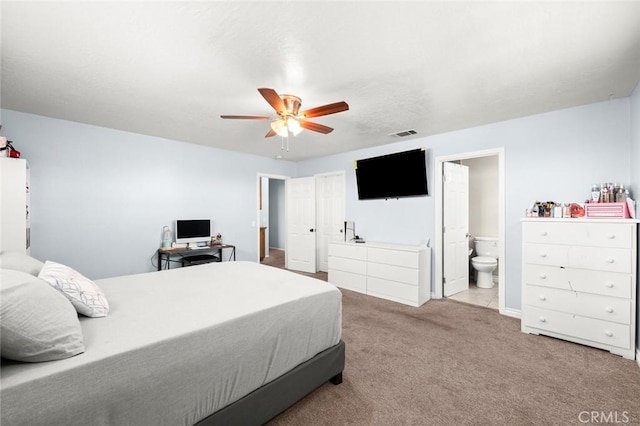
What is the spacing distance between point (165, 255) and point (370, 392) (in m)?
3.87

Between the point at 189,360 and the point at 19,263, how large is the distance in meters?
1.42

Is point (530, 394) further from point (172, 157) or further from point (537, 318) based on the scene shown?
point (172, 157)

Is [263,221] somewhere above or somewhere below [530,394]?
above

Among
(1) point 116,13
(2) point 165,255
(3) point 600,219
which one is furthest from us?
(2) point 165,255

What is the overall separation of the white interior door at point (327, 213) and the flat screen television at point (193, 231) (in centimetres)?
231

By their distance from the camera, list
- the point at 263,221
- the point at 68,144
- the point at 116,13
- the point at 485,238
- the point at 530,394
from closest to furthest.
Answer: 1. the point at 116,13
2. the point at 530,394
3. the point at 68,144
4. the point at 485,238
5. the point at 263,221

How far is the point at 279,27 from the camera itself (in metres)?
1.80

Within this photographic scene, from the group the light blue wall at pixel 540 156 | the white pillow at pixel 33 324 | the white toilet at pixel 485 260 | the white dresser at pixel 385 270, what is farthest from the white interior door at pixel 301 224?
the white pillow at pixel 33 324

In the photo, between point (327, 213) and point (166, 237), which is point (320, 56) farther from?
point (327, 213)

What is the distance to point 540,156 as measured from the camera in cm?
334

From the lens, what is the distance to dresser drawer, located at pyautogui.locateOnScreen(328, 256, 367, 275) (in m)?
4.59

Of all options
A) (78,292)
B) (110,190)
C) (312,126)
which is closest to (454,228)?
(312,126)

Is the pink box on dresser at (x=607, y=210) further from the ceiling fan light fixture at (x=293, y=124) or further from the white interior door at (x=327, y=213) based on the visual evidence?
the white interior door at (x=327, y=213)

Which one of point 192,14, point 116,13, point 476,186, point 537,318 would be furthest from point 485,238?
point 116,13
